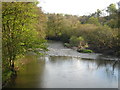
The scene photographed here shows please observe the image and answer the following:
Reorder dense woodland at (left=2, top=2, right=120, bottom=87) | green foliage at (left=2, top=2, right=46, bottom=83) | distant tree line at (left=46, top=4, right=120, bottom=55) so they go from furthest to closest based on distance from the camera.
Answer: distant tree line at (left=46, top=4, right=120, bottom=55), dense woodland at (left=2, top=2, right=120, bottom=87), green foliage at (left=2, top=2, right=46, bottom=83)

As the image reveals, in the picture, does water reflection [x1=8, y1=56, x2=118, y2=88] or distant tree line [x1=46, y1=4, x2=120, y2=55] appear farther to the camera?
distant tree line [x1=46, y1=4, x2=120, y2=55]

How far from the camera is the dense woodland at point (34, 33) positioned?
316 inches

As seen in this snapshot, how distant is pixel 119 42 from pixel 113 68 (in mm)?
5911

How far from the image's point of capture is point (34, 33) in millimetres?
9305

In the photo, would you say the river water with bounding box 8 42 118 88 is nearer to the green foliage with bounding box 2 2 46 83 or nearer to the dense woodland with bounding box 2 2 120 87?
the dense woodland with bounding box 2 2 120 87

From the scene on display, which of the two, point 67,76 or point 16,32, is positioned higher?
point 16,32

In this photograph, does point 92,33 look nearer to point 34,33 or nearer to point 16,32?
point 34,33

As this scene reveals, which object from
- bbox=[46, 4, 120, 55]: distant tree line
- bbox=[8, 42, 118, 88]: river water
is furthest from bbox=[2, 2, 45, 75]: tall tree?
bbox=[46, 4, 120, 55]: distant tree line

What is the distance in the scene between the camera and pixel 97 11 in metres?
39.0

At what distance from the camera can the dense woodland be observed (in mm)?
8039

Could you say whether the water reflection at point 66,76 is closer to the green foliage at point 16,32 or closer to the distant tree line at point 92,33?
the green foliage at point 16,32

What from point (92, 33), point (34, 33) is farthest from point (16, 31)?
point (92, 33)

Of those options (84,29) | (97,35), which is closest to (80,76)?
(97,35)

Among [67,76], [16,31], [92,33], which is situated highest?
[16,31]
